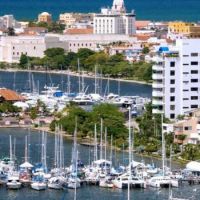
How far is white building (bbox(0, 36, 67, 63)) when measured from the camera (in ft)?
137

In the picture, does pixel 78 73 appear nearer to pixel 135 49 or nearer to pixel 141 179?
pixel 135 49

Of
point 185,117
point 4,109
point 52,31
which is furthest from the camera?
point 52,31

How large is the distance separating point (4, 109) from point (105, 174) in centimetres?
795

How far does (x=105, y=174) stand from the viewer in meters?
18.9

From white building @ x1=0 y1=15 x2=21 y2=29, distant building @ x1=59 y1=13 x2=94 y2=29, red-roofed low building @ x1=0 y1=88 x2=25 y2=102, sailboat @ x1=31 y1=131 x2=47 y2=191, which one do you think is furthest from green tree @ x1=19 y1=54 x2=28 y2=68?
sailboat @ x1=31 y1=131 x2=47 y2=191

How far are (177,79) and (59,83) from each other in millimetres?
9006

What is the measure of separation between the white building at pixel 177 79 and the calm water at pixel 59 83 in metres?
5.49

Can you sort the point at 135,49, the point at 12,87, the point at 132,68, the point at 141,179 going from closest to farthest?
the point at 141,179 < the point at 12,87 < the point at 132,68 < the point at 135,49

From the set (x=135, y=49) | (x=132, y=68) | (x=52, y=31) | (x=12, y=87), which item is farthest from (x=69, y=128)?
(x=52, y=31)

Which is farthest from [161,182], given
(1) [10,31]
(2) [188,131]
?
(1) [10,31]

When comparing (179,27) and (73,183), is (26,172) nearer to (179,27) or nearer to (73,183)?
(73,183)

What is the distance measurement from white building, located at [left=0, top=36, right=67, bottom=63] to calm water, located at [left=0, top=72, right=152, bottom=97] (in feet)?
15.5

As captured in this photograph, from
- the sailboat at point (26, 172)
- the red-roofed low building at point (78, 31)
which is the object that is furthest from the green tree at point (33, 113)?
the red-roofed low building at point (78, 31)

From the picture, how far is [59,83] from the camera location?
33.2m
